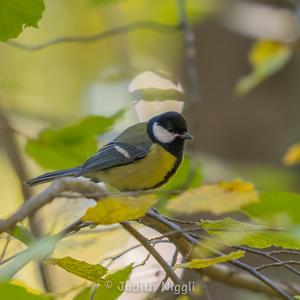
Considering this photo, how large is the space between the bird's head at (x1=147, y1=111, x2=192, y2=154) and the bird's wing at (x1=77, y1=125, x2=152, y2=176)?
34mm

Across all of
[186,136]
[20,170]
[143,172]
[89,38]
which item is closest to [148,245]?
[143,172]

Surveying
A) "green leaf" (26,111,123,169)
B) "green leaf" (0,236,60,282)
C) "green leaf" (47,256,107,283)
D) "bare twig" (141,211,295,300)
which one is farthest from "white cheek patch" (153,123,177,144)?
"green leaf" (0,236,60,282)

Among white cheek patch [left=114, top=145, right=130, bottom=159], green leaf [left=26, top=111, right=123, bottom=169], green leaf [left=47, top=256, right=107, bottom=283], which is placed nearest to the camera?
green leaf [left=47, top=256, right=107, bottom=283]

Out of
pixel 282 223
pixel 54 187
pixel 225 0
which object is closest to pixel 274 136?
pixel 225 0

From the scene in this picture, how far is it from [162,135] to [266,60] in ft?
2.11

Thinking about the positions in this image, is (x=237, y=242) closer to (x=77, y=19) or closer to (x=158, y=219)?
(x=158, y=219)

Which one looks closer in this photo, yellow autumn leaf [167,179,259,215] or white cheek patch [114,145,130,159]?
yellow autumn leaf [167,179,259,215]

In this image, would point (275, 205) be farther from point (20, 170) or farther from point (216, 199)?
point (20, 170)

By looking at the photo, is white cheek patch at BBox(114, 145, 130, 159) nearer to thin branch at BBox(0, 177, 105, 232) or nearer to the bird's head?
the bird's head

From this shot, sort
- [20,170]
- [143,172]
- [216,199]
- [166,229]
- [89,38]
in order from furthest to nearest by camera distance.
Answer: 1. [20,170]
2. [89,38]
3. [143,172]
4. [166,229]
5. [216,199]

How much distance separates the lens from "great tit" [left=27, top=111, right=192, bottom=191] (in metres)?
1.87

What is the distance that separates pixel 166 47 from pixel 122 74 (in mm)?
2448

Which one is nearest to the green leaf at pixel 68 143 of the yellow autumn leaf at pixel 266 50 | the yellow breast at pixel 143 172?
the yellow breast at pixel 143 172

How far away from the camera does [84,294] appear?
117cm
